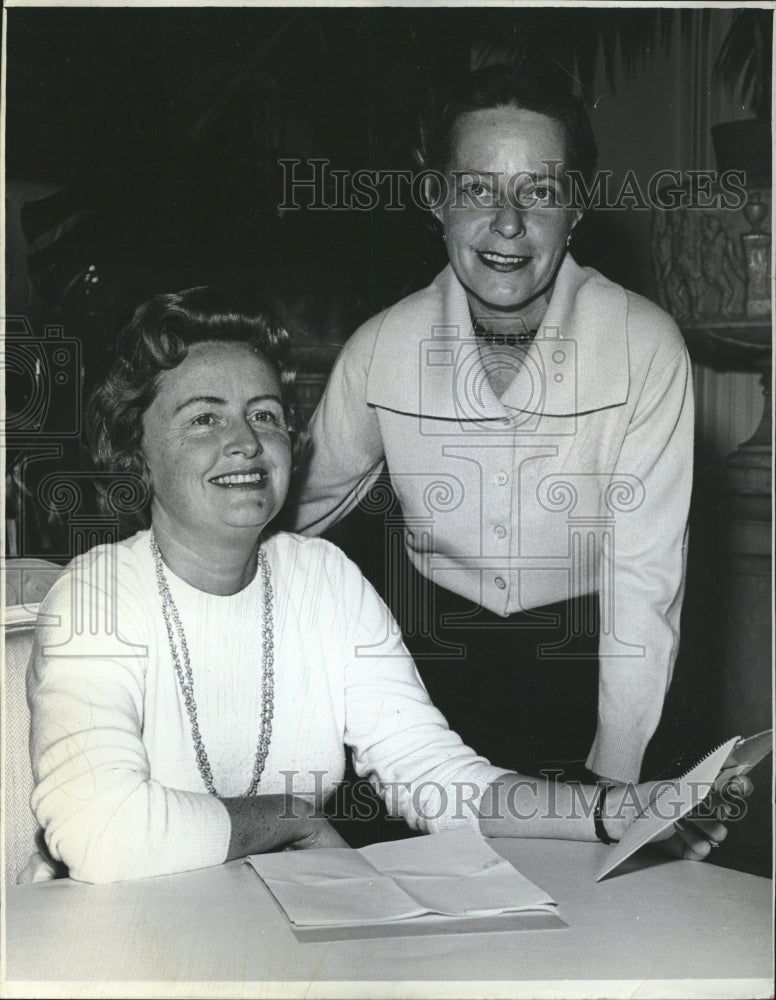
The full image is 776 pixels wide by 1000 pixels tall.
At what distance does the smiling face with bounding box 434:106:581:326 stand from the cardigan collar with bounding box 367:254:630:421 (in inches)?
1.6

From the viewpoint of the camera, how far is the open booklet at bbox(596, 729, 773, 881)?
6.39 feet

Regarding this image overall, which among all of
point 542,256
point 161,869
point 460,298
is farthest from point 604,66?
point 161,869

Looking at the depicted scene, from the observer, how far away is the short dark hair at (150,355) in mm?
2137

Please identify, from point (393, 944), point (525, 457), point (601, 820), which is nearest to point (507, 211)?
point (525, 457)

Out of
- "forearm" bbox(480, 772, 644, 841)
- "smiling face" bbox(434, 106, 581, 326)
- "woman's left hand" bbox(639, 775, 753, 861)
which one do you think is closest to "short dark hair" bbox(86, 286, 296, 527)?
"smiling face" bbox(434, 106, 581, 326)

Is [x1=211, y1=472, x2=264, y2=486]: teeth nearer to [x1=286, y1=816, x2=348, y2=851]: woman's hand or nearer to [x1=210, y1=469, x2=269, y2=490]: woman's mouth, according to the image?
[x1=210, y1=469, x2=269, y2=490]: woman's mouth

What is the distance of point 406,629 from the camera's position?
87.4 inches

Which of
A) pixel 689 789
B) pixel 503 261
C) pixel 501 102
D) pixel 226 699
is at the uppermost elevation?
pixel 501 102

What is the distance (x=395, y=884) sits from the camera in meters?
1.98

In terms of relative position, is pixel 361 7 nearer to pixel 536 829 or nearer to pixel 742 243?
pixel 742 243

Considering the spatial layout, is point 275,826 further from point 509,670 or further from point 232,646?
point 509,670

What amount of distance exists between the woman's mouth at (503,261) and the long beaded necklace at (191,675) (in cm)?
71

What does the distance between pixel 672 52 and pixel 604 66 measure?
0.15 metres

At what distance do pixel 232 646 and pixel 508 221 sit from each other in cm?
96
